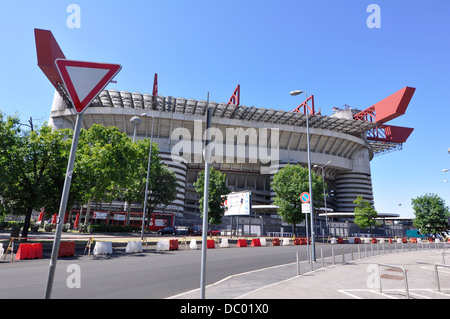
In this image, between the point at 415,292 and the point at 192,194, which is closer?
the point at 415,292

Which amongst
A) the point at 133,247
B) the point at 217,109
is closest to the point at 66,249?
the point at 133,247

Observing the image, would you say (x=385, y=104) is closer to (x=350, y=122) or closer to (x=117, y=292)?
(x=350, y=122)

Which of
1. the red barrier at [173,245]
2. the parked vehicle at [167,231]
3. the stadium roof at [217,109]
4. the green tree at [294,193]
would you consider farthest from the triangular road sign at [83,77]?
the stadium roof at [217,109]

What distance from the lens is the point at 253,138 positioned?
69.2 metres

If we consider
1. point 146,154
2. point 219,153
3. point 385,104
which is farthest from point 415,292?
point 385,104

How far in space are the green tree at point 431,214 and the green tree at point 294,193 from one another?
22355mm

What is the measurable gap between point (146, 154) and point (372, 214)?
4219 centimetres

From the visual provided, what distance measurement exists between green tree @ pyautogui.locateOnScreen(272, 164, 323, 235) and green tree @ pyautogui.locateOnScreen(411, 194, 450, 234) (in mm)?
22355

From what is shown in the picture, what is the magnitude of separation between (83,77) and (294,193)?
37554 millimetres

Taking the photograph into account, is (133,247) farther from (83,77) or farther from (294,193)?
(294,193)

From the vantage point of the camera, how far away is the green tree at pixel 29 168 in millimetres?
18172

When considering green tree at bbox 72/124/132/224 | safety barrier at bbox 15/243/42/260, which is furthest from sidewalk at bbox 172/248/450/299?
green tree at bbox 72/124/132/224

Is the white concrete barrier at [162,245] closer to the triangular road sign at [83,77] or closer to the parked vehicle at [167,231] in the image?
the triangular road sign at [83,77]

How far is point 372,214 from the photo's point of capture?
47.7 meters
